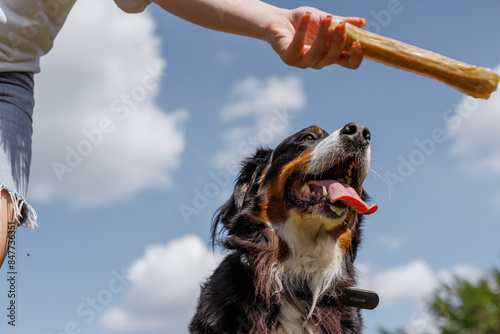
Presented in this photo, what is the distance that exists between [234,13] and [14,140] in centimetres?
111

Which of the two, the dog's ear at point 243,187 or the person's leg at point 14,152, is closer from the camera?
the person's leg at point 14,152

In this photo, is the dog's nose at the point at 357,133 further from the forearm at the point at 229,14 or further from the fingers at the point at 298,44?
the fingers at the point at 298,44

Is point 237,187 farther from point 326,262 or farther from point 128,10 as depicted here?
point 128,10

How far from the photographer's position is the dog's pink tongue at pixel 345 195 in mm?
3244

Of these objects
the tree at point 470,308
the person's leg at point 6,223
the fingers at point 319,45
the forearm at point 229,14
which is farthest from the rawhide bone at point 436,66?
the tree at point 470,308

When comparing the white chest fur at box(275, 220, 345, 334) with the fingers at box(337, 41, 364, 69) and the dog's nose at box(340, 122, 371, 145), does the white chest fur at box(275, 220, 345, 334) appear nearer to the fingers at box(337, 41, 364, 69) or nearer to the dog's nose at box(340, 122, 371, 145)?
the dog's nose at box(340, 122, 371, 145)

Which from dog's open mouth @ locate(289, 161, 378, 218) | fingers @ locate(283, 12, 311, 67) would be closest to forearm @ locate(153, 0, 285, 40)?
fingers @ locate(283, 12, 311, 67)

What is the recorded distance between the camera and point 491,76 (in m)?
2.19

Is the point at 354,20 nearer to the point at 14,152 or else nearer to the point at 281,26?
the point at 281,26

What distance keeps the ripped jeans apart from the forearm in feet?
2.48

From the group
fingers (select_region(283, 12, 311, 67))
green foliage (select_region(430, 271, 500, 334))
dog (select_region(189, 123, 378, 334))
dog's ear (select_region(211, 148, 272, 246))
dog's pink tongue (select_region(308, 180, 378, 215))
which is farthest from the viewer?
green foliage (select_region(430, 271, 500, 334))

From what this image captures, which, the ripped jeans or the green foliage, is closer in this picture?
the ripped jeans

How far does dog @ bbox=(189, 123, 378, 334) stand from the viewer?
3412 millimetres

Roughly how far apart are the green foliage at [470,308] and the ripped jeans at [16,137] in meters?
29.6
